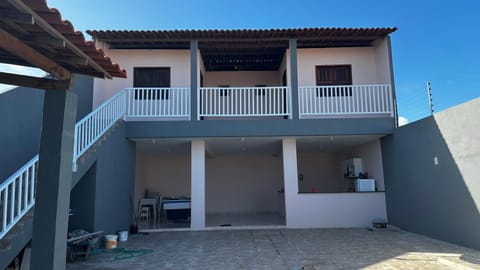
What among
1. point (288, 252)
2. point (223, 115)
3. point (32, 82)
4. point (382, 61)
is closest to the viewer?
point (32, 82)

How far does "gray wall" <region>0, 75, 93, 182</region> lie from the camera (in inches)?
214

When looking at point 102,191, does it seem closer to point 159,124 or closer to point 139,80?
point 159,124

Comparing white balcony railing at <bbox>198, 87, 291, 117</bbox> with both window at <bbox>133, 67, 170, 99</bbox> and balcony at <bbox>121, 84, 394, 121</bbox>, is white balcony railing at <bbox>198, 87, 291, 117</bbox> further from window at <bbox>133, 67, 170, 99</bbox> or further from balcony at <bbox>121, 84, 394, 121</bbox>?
window at <bbox>133, 67, 170, 99</bbox>

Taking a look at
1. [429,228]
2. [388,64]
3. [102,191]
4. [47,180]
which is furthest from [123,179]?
[388,64]

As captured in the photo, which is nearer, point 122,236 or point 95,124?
point 95,124

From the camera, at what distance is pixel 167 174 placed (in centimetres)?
1287

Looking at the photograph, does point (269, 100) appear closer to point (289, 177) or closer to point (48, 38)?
point (289, 177)

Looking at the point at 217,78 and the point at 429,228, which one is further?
the point at 217,78

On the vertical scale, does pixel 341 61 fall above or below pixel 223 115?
above

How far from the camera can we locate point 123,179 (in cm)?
805

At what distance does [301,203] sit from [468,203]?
381 centimetres

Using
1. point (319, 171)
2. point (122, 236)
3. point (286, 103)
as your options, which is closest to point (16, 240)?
point (122, 236)

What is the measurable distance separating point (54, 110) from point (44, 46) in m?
0.67

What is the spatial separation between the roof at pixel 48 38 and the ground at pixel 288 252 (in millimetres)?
3429
